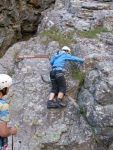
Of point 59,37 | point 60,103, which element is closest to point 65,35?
point 59,37

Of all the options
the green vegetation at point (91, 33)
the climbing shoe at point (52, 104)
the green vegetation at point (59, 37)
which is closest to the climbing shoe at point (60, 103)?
the climbing shoe at point (52, 104)

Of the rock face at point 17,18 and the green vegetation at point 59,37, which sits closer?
the green vegetation at point 59,37

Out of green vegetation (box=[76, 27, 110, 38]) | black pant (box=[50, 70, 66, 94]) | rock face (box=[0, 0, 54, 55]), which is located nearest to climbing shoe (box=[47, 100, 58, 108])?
black pant (box=[50, 70, 66, 94])

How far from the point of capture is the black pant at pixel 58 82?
8.97 meters

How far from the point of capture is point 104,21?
14102 millimetres

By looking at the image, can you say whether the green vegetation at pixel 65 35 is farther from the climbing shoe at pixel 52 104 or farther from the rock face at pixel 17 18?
the rock face at pixel 17 18

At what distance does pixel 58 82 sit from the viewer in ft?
29.7

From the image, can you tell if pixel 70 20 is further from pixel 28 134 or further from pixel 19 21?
pixel 19 21

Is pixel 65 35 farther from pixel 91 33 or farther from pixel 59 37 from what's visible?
pixel 91 33

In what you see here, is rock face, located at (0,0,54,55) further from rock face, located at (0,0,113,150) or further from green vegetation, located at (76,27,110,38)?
green vegetation, located at (76,27,110,38)

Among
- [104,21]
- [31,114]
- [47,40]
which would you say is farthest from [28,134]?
[104,21]

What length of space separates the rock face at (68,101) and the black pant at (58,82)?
41 cm

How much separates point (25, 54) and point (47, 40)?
1.36 meters

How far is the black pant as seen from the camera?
8971mm
